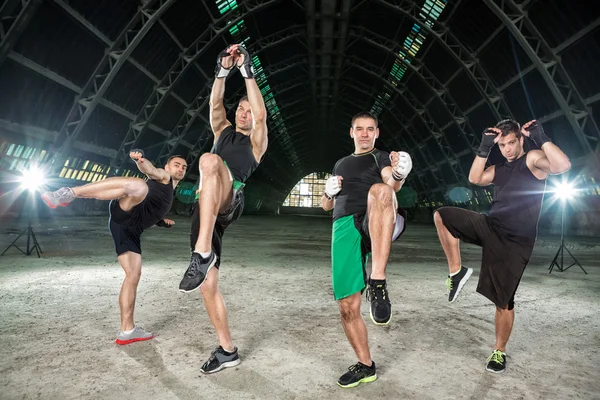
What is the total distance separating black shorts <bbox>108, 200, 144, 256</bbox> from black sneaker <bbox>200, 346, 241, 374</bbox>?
4.83 feet

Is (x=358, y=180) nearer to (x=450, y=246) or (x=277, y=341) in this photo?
(x=450, y=246)

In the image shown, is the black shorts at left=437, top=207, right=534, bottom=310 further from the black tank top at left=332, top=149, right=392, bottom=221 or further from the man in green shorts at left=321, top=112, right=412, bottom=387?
the black tank top at left=332, top=149, right=392, bottom=221

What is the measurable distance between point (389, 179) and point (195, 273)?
1.70 metres

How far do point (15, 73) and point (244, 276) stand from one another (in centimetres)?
1365

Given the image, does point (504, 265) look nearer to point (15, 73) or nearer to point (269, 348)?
point (269, 348)

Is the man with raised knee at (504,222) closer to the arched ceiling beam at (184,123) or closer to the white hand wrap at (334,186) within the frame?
the white hand wrap at (334,186)

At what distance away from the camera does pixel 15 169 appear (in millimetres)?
17797

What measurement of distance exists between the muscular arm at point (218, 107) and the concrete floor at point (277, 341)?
2.13 m

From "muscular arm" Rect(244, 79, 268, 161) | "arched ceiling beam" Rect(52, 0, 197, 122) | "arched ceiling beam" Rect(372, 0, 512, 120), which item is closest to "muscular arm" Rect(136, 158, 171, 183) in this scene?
"muscular arm" Rect(244, 79, 268, 161)

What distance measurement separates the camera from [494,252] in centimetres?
367

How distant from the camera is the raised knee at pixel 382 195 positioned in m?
2.95

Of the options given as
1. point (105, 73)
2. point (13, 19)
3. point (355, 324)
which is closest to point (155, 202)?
point (355, 324)

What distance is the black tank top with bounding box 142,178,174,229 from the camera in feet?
13.8

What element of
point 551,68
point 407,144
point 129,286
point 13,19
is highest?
point 407,144
